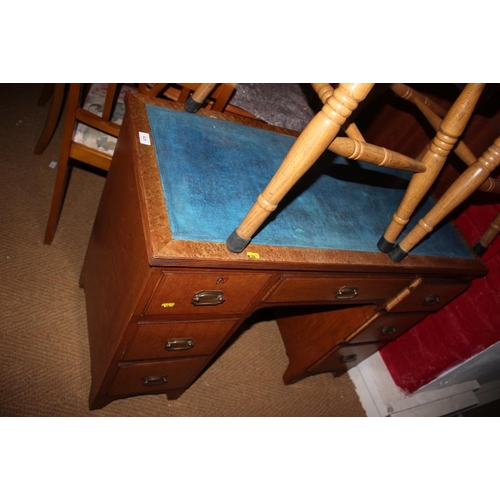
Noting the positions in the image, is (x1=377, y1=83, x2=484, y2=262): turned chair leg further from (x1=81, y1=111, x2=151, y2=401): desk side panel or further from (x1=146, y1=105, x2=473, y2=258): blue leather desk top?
(x1=81, y1=111, x2=151, y2=401): desk side panel

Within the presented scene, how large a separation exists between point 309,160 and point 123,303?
2.13ft

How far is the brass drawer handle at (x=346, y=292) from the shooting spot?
1.25m

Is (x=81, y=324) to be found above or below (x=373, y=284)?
below

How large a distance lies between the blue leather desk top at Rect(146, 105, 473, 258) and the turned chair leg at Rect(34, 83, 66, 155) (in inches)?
29.7

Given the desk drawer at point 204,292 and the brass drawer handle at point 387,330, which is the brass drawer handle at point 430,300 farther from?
the desk drawer at point 204,292

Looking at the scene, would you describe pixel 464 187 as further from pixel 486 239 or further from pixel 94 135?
pixel 94 135

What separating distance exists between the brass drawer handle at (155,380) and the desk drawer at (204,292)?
1.35 feet

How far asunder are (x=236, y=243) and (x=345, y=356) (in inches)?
45.8

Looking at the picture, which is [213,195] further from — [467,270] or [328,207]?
[467,270]

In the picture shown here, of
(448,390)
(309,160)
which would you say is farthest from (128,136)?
(448,390)

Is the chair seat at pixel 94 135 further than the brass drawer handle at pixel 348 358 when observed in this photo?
No

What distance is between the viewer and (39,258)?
1.73 metres

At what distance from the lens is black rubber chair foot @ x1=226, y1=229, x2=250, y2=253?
89 centimetres

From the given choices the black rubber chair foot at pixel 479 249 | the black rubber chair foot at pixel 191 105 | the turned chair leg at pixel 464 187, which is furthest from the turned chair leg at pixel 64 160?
the black rubber chair foot at pixel 479 249
